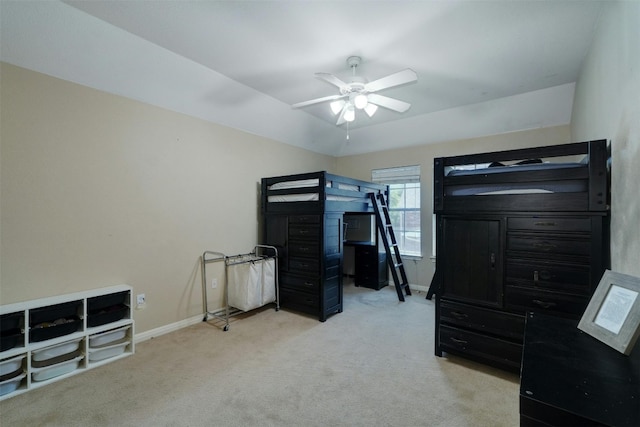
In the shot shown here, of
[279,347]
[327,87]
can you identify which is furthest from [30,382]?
[327,87]

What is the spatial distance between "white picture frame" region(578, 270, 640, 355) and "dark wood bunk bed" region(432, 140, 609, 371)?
A: 0.71 metres

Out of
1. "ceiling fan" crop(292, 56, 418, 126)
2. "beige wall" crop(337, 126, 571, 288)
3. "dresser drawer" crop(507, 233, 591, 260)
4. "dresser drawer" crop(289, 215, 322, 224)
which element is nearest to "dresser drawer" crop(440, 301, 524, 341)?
"dresser drawer" crop(507, 233, 591, 260)

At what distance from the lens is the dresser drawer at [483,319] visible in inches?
83.1

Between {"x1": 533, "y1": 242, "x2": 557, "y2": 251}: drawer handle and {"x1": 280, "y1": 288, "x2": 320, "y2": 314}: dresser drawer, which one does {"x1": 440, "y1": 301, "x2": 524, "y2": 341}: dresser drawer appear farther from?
{"x1": 280, "y1": 288, "x2": 320, "y2": 314}: dresser drawer

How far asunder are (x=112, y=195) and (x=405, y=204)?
4129 mm

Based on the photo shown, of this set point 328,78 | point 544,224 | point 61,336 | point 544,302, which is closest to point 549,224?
point 544,224

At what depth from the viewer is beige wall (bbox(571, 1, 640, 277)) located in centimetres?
138

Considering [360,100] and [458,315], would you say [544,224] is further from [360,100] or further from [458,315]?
[360,100]

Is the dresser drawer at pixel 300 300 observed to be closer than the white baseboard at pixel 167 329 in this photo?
No

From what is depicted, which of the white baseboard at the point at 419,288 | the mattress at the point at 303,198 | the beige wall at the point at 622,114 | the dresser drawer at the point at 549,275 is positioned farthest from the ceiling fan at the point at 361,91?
the white baseboard at the point at 419,288

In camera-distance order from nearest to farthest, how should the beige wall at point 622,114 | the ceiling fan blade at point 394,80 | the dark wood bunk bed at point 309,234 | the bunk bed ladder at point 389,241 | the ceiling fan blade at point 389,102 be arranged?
the beige wall at point 622,114 → the ceiling fan blade at point 394,80 → the ceiling fan blade at point 389,102 → the dark wood bunk bed at point 309,234 → the bunk bed ladder at point 389,241

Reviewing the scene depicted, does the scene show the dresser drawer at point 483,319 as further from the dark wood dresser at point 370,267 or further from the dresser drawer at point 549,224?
the dark wood dresser at point 370,267

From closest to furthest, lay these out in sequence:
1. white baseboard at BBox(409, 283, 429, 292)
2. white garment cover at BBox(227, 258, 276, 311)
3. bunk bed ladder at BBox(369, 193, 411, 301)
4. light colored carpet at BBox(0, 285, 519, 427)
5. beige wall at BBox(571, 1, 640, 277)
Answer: beige wall at BBox(571, 1, 640, 277), light colored carpet at BBox(0, 285, 519, 427), white garment cover at BBox(227, 258, 276, 311), bunk bed ladder at BBox(369, 193, 411, 301), white baseboard at BBox(409, 283, 429, 292)

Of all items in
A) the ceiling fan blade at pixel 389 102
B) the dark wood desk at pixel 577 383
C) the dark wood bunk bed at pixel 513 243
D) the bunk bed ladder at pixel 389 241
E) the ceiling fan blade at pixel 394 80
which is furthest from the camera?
the bunk bed ladder at pixel 389 241
